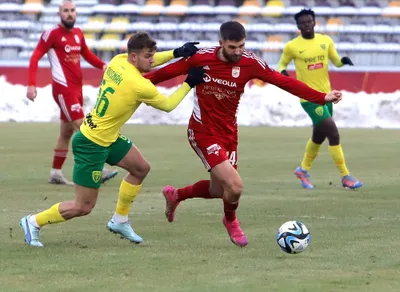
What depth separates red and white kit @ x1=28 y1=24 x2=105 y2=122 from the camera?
15023 millimetres

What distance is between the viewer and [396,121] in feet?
93.2

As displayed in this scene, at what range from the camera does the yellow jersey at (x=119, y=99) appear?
912cm

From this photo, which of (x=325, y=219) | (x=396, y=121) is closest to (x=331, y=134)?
(x=325, y=219)

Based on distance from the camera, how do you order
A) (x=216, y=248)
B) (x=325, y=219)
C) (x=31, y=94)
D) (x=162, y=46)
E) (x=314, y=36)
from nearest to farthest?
(x=216, y=248)
(x=325, y=219)
(x=31, y=94)
(x=314, y=36)
(x=162, y=46)

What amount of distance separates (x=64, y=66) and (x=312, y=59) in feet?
11.9

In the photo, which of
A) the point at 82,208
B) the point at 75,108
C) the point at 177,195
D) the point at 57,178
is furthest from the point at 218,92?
the point at 57,178

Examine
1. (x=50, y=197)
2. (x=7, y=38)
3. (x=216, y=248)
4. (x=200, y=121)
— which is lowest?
(x=7, y=38)

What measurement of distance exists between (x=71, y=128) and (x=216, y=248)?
252 inches

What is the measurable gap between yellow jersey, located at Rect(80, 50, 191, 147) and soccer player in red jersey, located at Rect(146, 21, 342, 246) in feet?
1.64

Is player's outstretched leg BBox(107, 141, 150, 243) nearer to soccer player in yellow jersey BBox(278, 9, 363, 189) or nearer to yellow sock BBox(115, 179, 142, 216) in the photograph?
yellow sock BBox(115, 179, 142, 216)

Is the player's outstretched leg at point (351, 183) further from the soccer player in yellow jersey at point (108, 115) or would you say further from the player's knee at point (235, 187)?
the soccer player in yellow jersey at point (108, 115)

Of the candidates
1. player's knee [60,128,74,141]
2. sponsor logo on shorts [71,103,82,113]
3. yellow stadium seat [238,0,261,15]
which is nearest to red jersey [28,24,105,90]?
sponsor logo on shorts [71,103,82,113]

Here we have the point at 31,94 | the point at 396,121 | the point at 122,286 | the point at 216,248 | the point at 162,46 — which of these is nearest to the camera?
the point at 122,286

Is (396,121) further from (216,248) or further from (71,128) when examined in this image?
(216,248)
